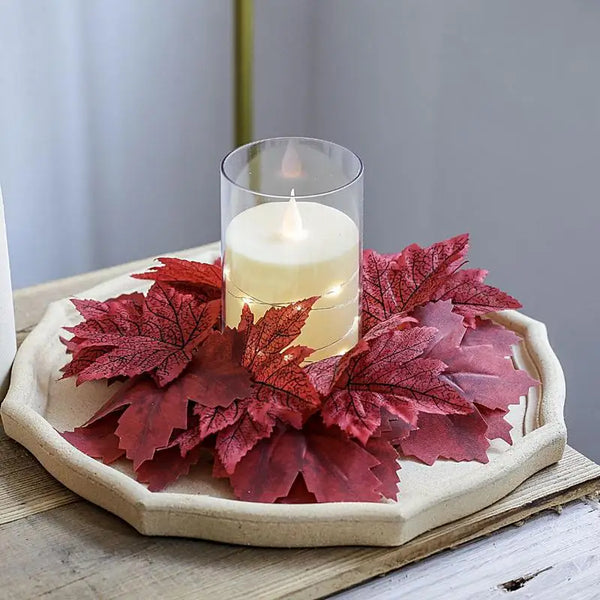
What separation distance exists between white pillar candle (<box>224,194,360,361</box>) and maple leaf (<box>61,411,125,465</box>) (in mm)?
122

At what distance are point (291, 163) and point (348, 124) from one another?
2.68 ft

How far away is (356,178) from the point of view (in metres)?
0.70

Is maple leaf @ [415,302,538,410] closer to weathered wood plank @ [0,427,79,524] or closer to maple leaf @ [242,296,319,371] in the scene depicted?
maple leaf @ [242,296,319,371]

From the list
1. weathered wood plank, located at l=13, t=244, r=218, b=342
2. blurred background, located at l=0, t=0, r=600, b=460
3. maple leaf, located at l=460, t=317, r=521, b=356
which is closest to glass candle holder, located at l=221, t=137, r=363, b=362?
maple leaf, located at l=460, t=317, r=521, b=356

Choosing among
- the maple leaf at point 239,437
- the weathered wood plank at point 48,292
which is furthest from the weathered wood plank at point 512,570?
the weathered wood plank at point 48,292

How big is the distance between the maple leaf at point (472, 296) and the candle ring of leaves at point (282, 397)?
0.09 ft


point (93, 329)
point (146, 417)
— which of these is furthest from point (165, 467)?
point (93, 329)

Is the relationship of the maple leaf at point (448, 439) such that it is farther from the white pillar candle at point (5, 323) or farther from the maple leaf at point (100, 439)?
the white pillar candle at point (5, 323)

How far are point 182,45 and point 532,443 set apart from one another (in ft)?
3.37

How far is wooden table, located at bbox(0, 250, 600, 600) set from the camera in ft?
1.94

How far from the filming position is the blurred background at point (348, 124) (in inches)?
46.5

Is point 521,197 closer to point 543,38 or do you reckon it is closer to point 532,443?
point 543,38

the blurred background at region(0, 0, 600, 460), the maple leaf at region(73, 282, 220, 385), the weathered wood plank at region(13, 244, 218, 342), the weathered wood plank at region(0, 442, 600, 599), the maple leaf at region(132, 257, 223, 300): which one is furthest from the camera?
the blurred background at region(0, 0, 600, 460)

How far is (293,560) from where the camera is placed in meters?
0.61
